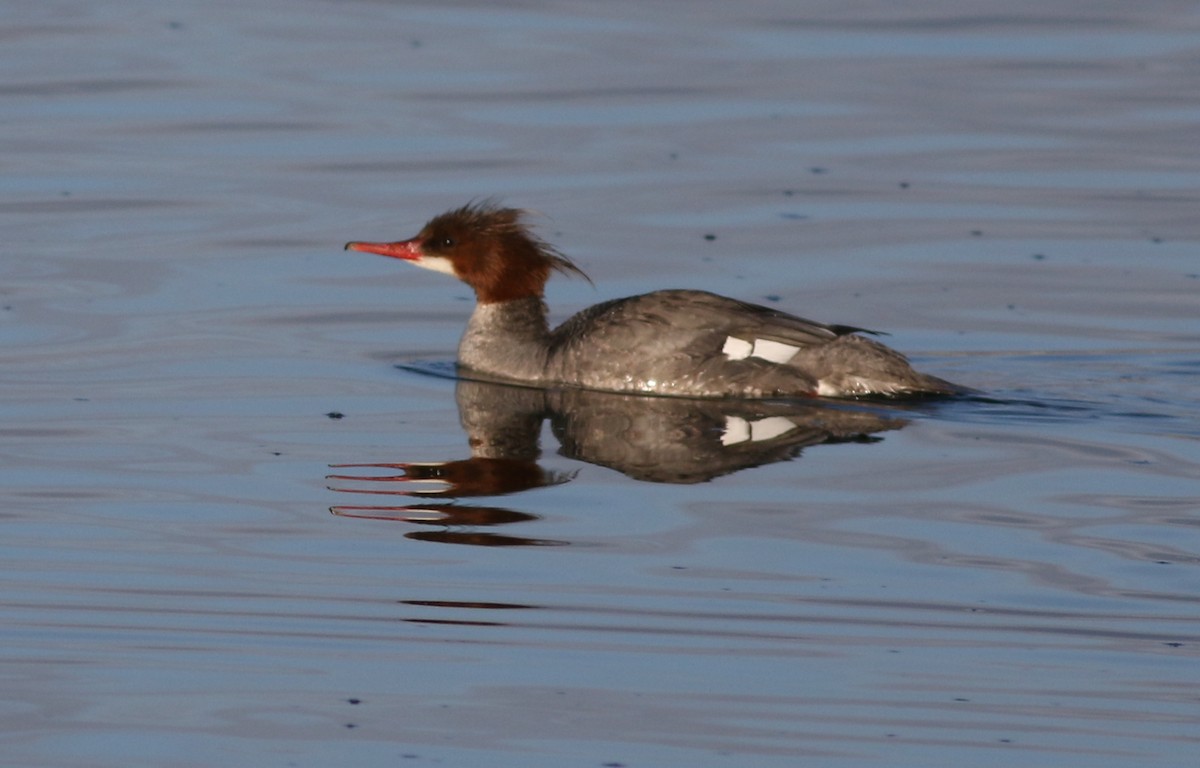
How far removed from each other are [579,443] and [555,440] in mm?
162

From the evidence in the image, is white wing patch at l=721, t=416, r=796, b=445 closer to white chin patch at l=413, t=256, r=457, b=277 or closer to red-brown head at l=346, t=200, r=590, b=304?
red-brown head at l=346, t=200, r=590, b=304

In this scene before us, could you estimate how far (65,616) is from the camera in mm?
7168

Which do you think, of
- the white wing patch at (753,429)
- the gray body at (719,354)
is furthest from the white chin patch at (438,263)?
the white wing patch at (753,429)

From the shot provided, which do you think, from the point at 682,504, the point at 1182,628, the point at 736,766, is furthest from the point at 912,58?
the point at 736,766

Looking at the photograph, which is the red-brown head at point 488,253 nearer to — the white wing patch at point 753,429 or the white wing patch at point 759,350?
the white wing patch at point 759,350

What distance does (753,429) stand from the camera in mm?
10336

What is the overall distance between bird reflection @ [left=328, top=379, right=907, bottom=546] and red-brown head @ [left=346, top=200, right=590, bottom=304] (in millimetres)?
870

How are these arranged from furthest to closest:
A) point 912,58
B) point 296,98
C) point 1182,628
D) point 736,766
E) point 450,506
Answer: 1. point 912,58
2. point 296,98
3. point 450,506
4. point 1182,628
5. point 736,766

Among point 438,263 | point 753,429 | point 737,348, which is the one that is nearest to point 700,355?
point 737,348

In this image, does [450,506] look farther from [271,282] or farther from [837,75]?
[837,75]

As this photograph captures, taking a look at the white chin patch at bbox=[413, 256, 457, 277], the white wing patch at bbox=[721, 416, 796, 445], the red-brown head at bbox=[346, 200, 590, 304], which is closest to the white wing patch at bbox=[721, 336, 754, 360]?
the white wing patch at bbox=[721, 416, 796, 445]

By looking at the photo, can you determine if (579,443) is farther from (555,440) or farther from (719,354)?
(719,354)

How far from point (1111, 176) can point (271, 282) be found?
22.9 ft

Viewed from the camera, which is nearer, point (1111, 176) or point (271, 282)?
point (271, 282)
